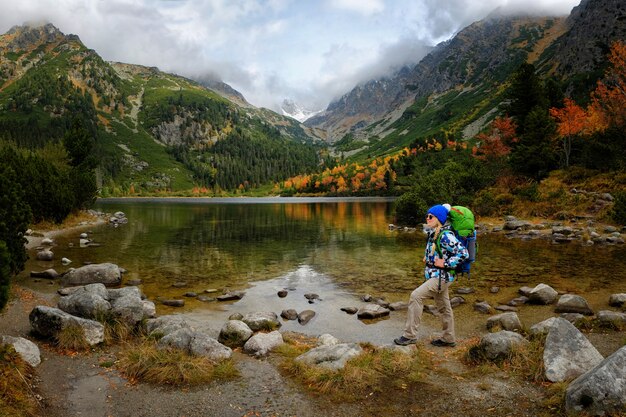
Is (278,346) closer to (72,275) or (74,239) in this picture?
(72,275)

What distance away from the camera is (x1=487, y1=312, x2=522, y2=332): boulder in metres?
15.0

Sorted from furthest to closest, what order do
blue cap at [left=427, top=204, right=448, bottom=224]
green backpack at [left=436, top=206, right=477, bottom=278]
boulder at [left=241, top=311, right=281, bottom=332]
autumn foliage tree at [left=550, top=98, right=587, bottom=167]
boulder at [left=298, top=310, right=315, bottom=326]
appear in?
autumn foliage tree at [left=550, top=98, right=587, bottom=167] → boulder at [left=298, top=310, right=315, bottom=326] → boulder at [left=241, top=311, right=281, bottom=332] → blue cap at [left=427, top=204, right=448, bottom=224] → green backpack at [left=436, top=206, right=477, bottom=278]

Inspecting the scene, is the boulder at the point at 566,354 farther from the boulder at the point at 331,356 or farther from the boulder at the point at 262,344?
the boulder at the point at 262,344

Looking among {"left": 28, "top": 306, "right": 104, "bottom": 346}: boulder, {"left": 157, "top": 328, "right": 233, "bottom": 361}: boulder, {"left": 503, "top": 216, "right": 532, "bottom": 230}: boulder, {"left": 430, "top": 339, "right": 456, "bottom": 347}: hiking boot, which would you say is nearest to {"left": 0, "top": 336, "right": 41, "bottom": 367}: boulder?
{"left": 28, "top": 306, "right": 104, "bottom": 346}: boulder

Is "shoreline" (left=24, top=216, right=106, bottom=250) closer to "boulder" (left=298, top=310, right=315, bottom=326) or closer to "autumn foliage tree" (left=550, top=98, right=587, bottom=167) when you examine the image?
"boulder" (left=298, top=310, right=315, bottom=326)

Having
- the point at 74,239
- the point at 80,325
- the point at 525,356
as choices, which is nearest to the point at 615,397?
the point at 525,356

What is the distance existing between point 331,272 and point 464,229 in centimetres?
1767

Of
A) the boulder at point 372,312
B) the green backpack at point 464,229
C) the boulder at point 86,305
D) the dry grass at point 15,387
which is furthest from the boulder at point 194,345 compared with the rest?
the boulder at point 372,312

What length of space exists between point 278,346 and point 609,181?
54.2 metres

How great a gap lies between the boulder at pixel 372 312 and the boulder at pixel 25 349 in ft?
41.5

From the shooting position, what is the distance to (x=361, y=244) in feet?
139

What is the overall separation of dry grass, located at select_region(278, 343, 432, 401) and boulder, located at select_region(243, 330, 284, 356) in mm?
1218

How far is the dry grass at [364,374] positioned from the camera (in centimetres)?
975

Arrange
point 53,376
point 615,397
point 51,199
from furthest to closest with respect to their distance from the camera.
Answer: point 51,199 < point 53,376 < point 615,397
